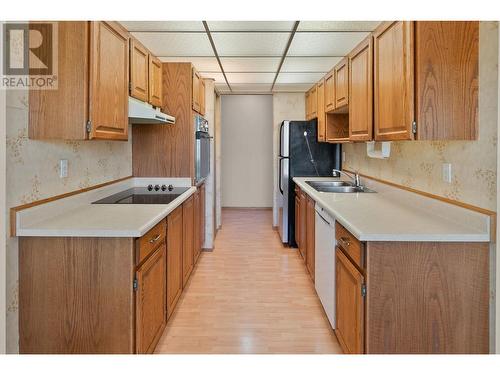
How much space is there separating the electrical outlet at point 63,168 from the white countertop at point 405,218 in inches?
→ 64.7

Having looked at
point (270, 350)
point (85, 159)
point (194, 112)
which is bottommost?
point (270, 350)

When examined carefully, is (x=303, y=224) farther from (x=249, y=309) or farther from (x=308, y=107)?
(x=308, y=107)

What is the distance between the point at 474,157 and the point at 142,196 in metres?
2.46

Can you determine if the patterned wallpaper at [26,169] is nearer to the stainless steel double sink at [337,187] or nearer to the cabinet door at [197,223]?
the cabinet door at [197,223]

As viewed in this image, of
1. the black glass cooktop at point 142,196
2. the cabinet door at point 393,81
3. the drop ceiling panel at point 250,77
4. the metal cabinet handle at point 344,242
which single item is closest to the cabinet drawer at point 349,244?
the metal cabinet handle at point 344,242

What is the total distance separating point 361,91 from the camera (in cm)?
291

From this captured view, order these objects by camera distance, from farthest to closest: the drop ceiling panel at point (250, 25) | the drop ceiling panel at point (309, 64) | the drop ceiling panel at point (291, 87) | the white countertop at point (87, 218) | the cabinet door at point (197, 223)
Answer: the drop ceiling panel at point (291, 87), the cabinet door at point (197, 223), the drop ceiling panel at point (309, 64), the drop ceiling panel at point (250, 25), the white countertop at point (87, 218)

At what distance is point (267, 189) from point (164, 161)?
4450mm

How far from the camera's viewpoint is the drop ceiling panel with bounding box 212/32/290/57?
3215 mm

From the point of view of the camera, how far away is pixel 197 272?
416cm

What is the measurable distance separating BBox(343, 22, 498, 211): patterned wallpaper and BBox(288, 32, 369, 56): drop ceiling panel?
3.25 feet

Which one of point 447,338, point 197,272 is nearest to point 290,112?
point 197,272

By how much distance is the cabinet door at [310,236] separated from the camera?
12.0ft

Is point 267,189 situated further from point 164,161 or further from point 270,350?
point 270,350
